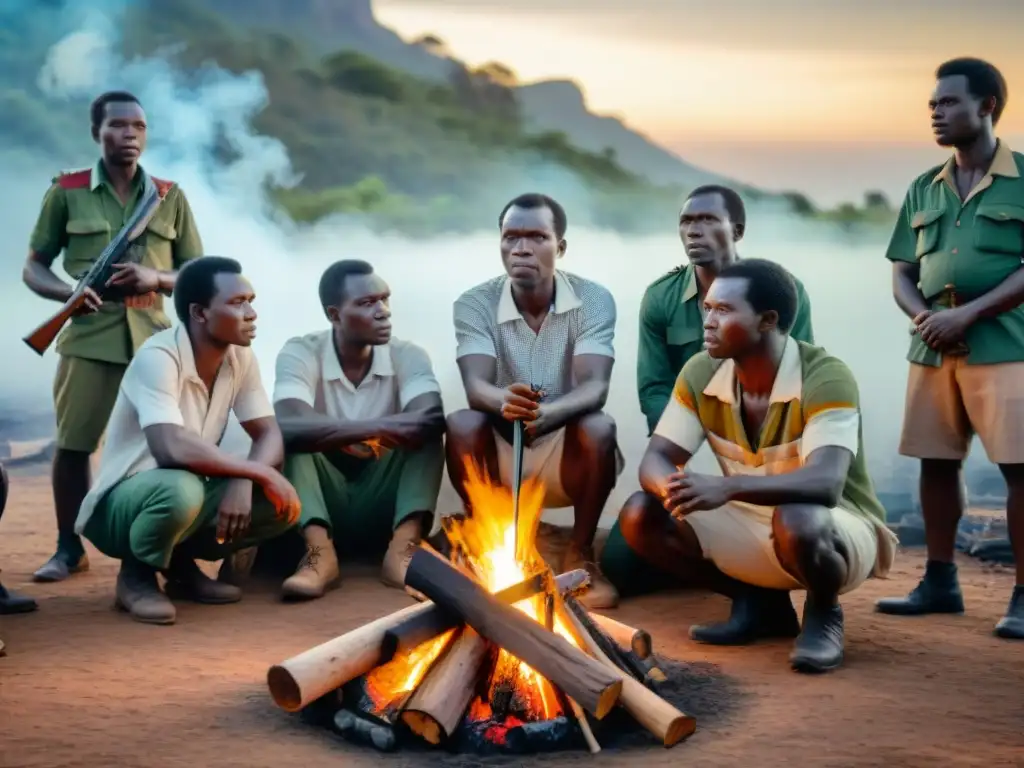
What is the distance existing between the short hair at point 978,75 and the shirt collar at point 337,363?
279 cm

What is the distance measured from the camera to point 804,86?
33.3 feet

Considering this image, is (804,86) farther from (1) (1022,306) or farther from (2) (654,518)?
(2) (654,518)

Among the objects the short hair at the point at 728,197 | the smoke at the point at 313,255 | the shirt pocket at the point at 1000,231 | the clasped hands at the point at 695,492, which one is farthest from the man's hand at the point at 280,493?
the smoke at the point at 313,255

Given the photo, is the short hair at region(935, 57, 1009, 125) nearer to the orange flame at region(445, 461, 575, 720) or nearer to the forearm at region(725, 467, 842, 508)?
the forearm at region(725, 467, 842, 508)

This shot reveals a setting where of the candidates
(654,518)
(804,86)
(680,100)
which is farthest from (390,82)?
(654,518)

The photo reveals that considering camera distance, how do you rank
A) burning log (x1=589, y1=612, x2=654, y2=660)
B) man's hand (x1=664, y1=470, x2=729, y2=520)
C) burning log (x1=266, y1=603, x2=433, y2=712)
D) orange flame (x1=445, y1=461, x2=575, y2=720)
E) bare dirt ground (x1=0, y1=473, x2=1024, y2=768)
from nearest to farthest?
1. bare dirt ground (x1=0, y1=473, x2=1024, y2=768)
2. burning log (x1=266, y1=603, x2=433, y2=712)
3. orange flame (x1=445, y1=461, x2=575, y2=720)
4. burning log (x1=589, y1=612, x2=654, y2=660)
5. man's hand (x1=664, y1=470, x2=729, y2=520)

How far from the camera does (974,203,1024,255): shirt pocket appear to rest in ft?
18.1

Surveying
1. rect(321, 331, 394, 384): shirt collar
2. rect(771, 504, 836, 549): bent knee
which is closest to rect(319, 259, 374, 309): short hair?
rect(321, 331, 394, 384): shirt collar

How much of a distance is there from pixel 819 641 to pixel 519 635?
1.34 meters

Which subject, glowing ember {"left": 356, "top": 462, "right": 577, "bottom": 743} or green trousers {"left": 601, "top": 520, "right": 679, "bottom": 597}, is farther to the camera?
green trousers {"left": 601, "top": 520, "right": 679, "bottom": 597}

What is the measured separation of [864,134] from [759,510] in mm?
5772

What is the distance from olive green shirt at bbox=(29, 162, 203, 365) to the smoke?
3033 millimetres

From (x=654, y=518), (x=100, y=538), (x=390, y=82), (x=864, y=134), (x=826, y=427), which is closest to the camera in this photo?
(x=826, y=427)

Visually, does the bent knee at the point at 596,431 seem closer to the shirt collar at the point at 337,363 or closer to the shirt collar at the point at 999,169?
the shirt collar at the point at 337,363
